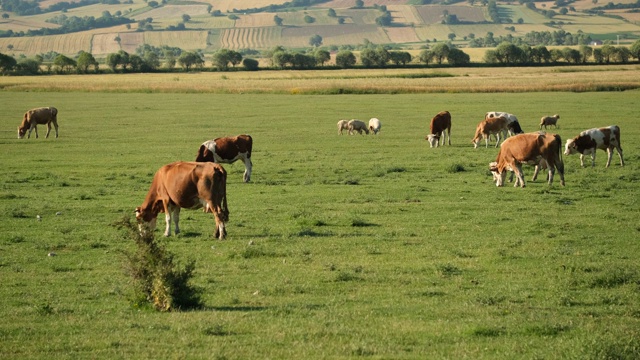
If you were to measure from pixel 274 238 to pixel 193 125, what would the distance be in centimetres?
3156

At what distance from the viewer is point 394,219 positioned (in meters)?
20.5

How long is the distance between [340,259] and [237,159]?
12438mm

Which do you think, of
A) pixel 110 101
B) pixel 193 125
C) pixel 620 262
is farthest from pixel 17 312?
pixel 110 101

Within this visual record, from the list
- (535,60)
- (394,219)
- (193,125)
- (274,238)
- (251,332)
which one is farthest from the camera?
(535,60)

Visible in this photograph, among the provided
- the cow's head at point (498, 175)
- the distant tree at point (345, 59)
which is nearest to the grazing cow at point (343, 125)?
the cow's head at point (498, 175)

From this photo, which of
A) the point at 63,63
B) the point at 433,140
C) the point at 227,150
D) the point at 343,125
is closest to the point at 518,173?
the point at 227,150

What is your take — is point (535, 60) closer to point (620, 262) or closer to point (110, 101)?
point (110, 101)

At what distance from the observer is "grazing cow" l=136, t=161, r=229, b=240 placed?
57.5 feet

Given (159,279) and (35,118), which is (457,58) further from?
(159,279)

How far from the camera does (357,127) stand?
45250mm

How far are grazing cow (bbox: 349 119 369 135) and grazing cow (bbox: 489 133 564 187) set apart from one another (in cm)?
1931

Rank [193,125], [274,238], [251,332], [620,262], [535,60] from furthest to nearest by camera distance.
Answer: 1. [535,60]
2. [193,125]
3. [274,238]
4. [620,262]
5. [251,332]

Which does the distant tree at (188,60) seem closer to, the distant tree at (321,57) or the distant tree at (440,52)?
the distant tree at (321,57)

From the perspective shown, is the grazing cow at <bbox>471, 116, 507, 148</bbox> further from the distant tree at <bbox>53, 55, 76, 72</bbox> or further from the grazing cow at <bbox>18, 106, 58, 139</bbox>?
the distant tree at <bbox>53, 55, 76, 72</bbox>
